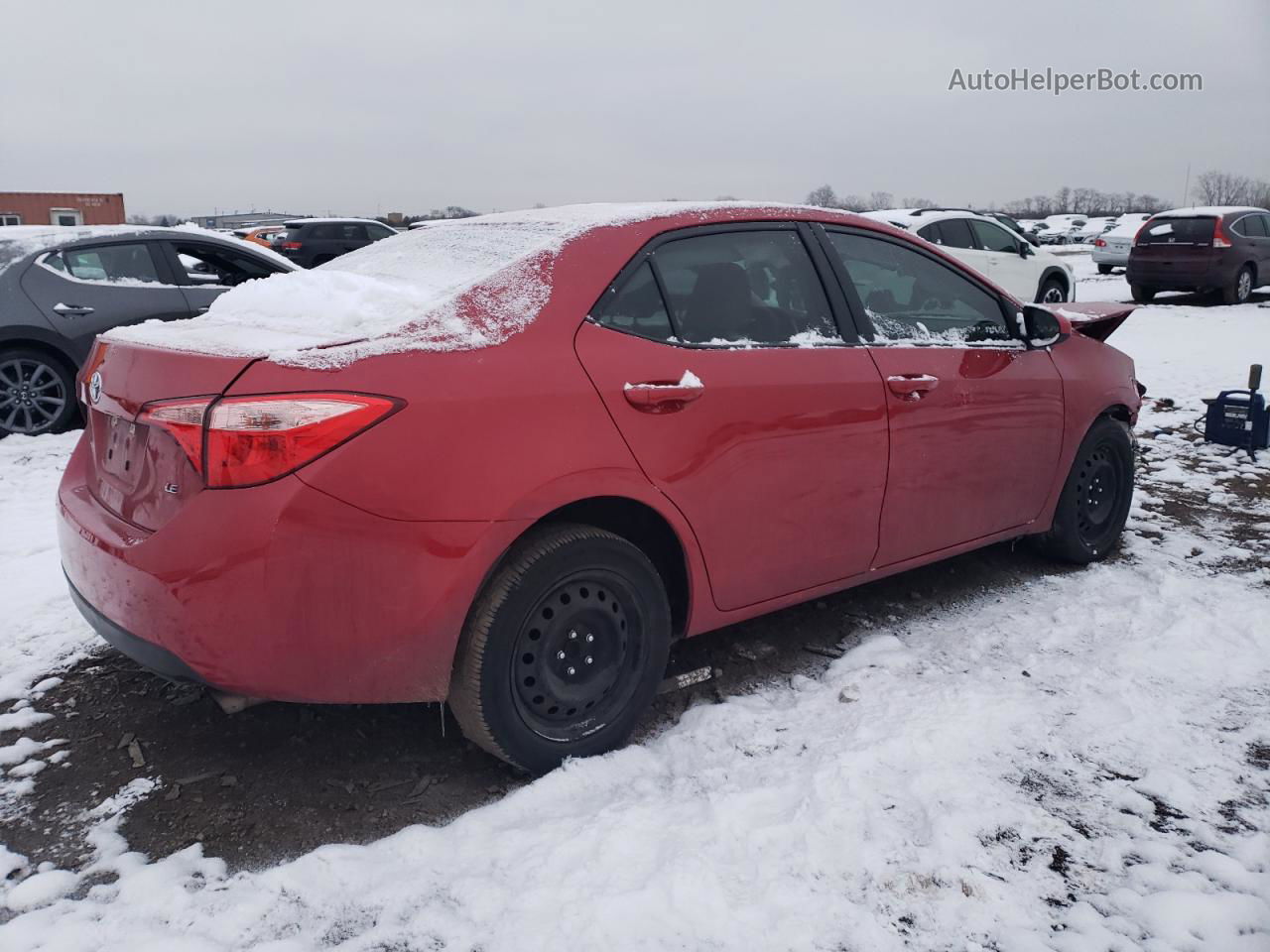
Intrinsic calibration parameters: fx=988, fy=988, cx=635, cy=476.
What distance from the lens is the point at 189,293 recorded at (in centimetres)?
758

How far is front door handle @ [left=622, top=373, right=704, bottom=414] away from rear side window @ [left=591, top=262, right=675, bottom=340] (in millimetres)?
166

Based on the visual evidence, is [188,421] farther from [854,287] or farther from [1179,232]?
[1179,232]

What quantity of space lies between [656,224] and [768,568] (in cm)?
116

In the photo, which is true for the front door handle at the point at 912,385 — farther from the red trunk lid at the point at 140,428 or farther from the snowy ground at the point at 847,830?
the red trunk lid at the point at 140,428

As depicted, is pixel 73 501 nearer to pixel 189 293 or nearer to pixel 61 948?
pixel 61 948

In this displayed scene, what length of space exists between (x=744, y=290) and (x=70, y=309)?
5894 millimetres

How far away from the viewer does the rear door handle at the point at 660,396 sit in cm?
280

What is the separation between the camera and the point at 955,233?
12977mm

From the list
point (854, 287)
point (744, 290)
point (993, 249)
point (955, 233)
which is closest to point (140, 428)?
point (744, 290)

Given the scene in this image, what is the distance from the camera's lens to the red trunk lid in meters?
2.41

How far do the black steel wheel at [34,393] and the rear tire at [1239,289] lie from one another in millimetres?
16494

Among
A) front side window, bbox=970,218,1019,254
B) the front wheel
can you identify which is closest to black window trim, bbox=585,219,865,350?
front side window, bbox=970,218,1019,254

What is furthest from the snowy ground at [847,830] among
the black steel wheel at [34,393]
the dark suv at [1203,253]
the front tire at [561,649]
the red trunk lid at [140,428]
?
the dark suv at [1203,253]

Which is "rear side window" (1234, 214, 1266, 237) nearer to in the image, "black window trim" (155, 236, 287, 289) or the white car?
the white car
